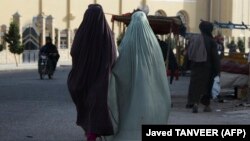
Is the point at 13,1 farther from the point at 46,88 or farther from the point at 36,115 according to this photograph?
the point at 36,115

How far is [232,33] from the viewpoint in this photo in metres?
58.5

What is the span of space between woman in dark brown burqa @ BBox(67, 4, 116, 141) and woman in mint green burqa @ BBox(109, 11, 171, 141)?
4.7 inches

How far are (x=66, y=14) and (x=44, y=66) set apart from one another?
24.1 m

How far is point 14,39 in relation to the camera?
123 ft

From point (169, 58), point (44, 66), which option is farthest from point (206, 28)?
point (44, 66)

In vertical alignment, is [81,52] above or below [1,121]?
above

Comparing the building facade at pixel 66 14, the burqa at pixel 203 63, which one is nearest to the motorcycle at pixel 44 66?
the burqa at pixel 203 63

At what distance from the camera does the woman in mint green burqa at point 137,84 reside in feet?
26.4

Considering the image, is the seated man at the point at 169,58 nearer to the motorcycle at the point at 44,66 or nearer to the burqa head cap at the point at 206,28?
the burqa head cap at the point at 206,28

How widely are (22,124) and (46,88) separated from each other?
8.53m

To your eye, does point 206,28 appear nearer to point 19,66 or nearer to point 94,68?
point 94,68

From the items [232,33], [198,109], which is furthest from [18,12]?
[198,109]

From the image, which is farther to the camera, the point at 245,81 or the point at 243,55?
the point at 243,55

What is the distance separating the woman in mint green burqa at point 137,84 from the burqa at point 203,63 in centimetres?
481
